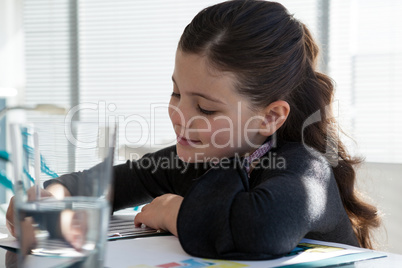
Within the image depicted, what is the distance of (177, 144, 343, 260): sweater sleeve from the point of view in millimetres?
603

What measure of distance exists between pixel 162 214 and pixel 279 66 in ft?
1.17

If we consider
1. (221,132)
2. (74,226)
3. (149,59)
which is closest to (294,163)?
(221,132)

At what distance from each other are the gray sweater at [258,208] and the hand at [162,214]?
3.0 inches

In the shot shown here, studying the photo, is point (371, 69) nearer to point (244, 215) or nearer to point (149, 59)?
point (149, 59)

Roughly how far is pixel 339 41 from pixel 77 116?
6.22ft

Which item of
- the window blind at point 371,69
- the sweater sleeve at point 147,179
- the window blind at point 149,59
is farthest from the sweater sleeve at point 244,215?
the window blind at point 371,69

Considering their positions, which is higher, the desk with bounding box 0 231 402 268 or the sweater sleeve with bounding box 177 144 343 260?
the sweater sleeve with bounding box 177 144 343 260

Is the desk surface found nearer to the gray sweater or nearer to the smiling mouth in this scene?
the gray sweater

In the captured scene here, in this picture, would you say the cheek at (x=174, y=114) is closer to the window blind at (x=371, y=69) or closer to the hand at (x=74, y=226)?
the hand at (x=74, y=226)

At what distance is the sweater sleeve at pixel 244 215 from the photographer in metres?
0.60

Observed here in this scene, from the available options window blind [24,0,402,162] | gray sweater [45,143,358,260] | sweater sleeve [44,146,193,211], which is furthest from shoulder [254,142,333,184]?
window blind [24,0,402,162]

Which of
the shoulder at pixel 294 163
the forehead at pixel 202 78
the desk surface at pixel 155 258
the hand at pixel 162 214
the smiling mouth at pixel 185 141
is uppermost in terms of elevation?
the forehead at pixel 202 78

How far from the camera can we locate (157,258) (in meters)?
0.58

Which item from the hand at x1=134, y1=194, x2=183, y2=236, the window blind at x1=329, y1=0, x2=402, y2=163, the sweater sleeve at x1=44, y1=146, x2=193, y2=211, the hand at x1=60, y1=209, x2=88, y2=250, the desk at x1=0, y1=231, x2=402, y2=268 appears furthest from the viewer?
the window blind at x1=329, y1=0, x2=402, y2=163
